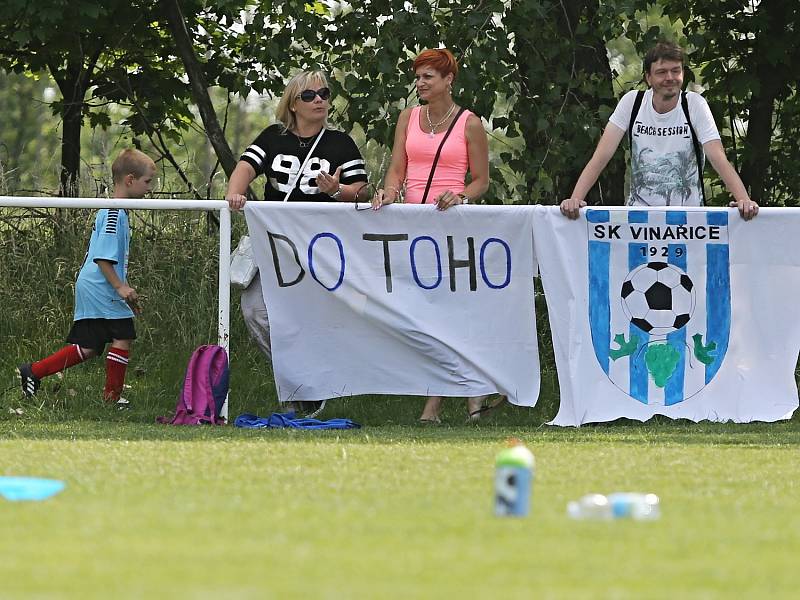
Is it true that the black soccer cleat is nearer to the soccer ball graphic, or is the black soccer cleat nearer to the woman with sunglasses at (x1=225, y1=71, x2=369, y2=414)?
the woman with sunglasses at (x1=225, y1=71, x2=369, y2=414)

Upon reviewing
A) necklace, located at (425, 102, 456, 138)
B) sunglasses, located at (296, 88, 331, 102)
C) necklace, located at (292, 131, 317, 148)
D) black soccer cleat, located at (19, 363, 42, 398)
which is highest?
sunglasses, located at (296, 88, 331, 102)

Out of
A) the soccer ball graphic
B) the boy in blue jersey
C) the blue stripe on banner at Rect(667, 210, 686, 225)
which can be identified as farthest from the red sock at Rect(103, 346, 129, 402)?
the blue stripe on banner at Rect(667, 210, 686, 225)

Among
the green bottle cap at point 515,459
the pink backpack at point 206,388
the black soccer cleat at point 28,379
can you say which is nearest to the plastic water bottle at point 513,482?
the green bottle cap at point 515,459

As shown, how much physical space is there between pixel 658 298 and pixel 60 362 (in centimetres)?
340

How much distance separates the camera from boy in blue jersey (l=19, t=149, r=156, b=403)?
886 centimetres

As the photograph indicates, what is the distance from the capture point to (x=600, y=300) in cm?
859

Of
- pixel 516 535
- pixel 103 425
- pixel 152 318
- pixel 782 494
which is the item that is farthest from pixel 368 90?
pixel 516 535

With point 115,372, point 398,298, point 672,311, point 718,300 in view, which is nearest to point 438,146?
point 398,298

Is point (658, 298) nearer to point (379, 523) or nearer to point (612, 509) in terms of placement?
point (612, 509)

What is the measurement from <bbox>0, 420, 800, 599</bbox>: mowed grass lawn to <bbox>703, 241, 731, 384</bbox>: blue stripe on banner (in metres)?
1.20

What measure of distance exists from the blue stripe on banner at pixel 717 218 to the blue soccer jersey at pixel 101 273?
A: 3.29 meters

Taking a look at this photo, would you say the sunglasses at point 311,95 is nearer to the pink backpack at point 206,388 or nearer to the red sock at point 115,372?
the pink backpack at point 206,388

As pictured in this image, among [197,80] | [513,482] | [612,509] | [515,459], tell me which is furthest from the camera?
[197,80]

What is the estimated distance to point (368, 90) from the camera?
10.9 m
